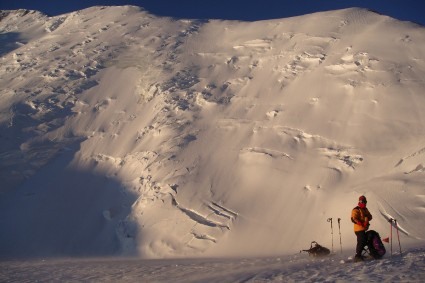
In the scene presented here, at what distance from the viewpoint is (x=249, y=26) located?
30.5 m

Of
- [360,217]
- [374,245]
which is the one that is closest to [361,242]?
[374,245]

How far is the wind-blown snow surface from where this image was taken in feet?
51.5

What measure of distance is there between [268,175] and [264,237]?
3.09 metres

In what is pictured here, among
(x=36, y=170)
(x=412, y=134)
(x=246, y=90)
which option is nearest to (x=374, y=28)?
(x=246, y=90)

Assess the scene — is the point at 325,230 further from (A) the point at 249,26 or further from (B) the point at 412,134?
(A) the point at 249,26

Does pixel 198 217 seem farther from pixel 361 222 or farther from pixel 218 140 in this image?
pixel 361 222

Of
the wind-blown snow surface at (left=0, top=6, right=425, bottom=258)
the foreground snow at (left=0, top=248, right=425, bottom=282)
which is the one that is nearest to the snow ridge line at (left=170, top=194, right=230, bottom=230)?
the wind-blown snow surface at (left=0, top=6, right=425, bottom=258)

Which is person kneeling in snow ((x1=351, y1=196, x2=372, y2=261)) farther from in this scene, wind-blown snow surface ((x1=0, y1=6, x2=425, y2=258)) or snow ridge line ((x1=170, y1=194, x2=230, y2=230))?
snow ridge line ((x1=170, y1=194, x2=230, y2=230))

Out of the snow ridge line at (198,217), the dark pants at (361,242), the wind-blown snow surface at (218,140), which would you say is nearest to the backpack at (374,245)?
the dark pants at (361,242)

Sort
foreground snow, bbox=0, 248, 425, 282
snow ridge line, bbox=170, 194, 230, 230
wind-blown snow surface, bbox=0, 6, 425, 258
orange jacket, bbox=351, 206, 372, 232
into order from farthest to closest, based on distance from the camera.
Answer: snow ridge line, bbox=170, 194, 230, 230 < wind-blown snow surface, bbox=0, 6, 425, 258 < orange jacket, bbox=351, 206, 372, 232 < foreground snow, bbox=0, 248, 425, 282

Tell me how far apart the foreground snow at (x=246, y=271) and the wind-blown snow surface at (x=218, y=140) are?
11.5 ft

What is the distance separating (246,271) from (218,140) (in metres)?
10.9

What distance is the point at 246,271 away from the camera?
9594 millimetres

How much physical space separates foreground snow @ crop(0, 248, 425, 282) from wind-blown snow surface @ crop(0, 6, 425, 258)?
3516 mm
